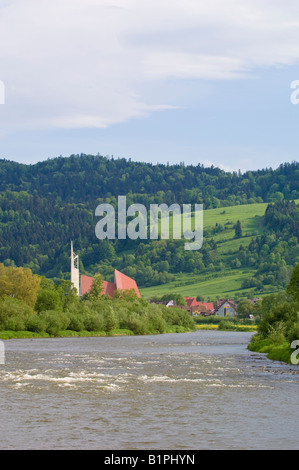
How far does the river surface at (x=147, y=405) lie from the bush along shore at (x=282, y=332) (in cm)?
245

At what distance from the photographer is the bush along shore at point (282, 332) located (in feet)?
163

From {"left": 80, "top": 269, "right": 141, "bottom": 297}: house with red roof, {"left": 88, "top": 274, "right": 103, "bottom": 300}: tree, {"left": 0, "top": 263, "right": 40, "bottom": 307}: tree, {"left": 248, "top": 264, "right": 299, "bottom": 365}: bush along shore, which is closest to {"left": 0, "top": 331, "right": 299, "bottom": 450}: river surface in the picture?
{"left": 248, "top": 264, "right": 299, "bottom": 365}: bush along shore

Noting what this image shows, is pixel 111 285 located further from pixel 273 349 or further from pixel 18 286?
pixel 273 349

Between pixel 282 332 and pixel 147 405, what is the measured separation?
30.0 m

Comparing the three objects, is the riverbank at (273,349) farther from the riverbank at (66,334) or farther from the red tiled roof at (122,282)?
the red tiled roof at (122,282)

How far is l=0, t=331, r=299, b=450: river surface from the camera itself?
22156 mm

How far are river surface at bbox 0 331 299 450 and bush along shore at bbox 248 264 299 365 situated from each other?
8.03 feet

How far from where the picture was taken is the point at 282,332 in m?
57.1

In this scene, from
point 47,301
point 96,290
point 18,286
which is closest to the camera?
Result: point 47,301

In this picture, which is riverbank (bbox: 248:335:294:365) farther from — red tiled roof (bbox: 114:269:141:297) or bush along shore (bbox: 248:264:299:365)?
red tiled roof (bbox: 114:269:141:297)

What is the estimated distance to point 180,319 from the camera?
132m

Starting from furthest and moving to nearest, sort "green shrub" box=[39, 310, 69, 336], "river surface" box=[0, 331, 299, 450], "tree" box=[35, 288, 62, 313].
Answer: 1. "tree" box=[35, 288, 62, 313]
2. "green shrub" box=[39, 310, 69, 336]
3. "river surface" box=[0, 331, 299, 450]

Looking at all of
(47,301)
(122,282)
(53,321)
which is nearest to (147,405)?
(53,321)

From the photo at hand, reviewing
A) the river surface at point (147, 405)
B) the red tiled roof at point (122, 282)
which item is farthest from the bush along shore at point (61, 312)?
the river surface at point (147, 405)
